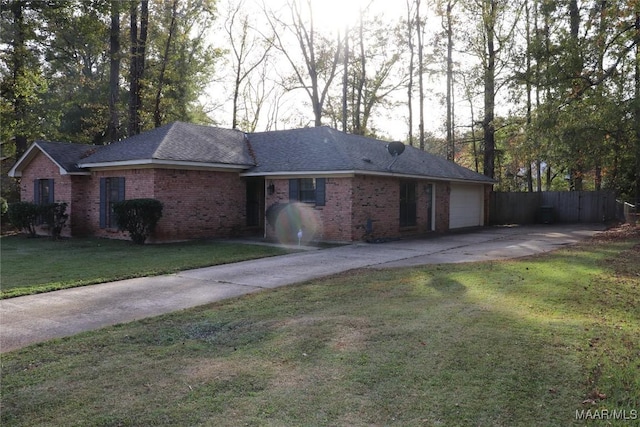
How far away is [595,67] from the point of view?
619 inches

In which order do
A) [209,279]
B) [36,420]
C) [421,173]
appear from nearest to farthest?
[36,420]
[209,279]
[421,173]

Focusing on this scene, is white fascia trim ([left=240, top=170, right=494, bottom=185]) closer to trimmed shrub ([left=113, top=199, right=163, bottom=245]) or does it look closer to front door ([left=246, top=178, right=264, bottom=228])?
front door ([left=246, top=178, right=264, bottom=228])

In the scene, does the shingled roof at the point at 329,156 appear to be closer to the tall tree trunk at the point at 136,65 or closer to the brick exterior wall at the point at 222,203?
the brick exterior wall at the point at 222,203

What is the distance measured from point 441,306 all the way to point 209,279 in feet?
15.2

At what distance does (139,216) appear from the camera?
1474cm

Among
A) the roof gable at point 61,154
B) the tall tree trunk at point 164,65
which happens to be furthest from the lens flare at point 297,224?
the tall tree trunk at point 164,65

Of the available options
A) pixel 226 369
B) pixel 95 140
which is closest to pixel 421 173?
pixel 226 369

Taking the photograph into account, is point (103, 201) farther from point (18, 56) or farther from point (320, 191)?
point (320, 191)

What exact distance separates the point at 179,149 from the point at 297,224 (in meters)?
4.74

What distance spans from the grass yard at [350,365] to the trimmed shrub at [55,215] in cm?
1332

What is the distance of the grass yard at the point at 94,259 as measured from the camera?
8953mm

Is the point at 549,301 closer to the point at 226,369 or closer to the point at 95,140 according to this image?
the point at 226,369

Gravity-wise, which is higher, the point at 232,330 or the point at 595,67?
the point at 595,67

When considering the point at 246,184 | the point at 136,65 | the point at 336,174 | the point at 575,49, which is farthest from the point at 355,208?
the point at 136,65
